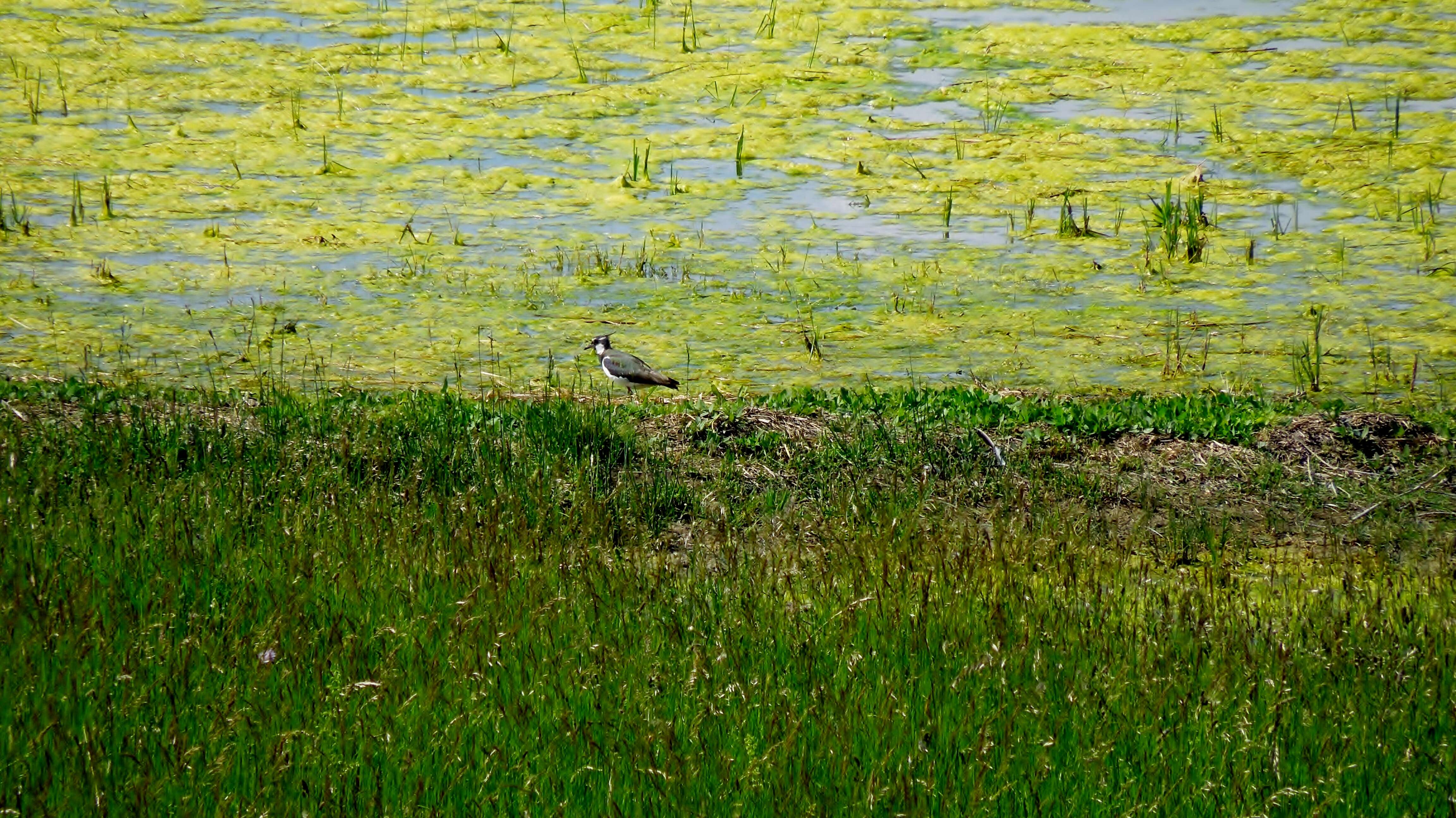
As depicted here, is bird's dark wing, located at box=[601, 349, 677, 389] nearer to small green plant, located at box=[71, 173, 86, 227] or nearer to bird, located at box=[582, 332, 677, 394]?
bird, located at box=[582, 332, 677, 394]

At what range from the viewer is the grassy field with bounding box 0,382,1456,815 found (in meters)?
3.04

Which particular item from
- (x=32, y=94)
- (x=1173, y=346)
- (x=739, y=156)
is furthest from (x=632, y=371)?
(x=32, y=94)

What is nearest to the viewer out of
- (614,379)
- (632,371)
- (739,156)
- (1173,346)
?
(632,371)

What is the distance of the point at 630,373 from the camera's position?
266 inches

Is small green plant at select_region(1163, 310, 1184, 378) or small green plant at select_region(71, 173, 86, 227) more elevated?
small green plant at select_region(71, 173, 86, 227)

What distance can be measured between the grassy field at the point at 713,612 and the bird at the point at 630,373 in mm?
714

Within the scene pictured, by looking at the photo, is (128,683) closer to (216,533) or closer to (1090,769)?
(216,533)

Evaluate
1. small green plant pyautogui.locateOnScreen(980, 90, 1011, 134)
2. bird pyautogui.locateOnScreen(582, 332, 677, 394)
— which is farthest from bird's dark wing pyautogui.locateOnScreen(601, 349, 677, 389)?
small green plant pyautogui.locateOnScreen(980, 90, 1011, 134)

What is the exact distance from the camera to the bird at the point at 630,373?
6777 millimetres

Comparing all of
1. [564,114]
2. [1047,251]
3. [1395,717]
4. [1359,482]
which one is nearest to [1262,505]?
[1359,482]

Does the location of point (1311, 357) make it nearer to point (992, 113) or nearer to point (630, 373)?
point (630, 373)

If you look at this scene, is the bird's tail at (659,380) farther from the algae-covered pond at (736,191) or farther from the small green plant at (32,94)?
the small green plant at (32,94)

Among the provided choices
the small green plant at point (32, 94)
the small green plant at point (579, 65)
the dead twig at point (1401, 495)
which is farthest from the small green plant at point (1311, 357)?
the small green plant at point (32, 94)

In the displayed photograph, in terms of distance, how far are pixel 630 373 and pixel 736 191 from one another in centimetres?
309
